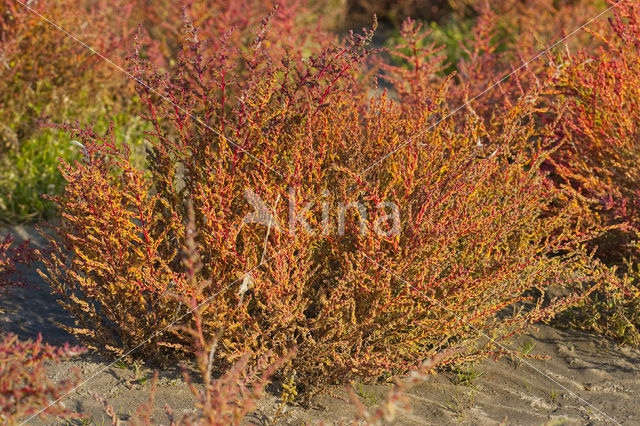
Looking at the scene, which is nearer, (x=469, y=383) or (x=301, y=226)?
(x=301, y=226)

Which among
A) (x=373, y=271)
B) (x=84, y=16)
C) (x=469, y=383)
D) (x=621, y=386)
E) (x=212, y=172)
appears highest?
(x=84, y=16)

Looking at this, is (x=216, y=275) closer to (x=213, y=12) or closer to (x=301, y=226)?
(x=301, y=226)

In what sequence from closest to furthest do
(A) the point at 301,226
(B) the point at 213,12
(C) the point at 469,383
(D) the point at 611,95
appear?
(A) the point at 301,226 → (C) the point at 469,383 → (D) the point at 611,95 → (B) the point at 213,12

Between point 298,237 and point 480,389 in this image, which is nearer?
point 298,237

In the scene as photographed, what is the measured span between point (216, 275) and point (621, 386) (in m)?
1.79

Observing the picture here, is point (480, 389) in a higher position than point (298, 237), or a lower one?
lower

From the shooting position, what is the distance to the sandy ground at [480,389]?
99.3 inches

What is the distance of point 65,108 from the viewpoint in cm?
524

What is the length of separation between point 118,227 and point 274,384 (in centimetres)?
87

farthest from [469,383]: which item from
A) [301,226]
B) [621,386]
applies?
[301,226]

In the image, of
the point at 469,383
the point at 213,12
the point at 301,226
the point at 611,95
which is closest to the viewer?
A: the point at 301,226

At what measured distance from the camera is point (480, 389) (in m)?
2.79

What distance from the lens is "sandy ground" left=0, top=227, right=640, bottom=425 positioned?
2521 millimetres

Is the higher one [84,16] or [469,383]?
[84,16]
